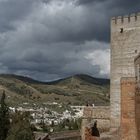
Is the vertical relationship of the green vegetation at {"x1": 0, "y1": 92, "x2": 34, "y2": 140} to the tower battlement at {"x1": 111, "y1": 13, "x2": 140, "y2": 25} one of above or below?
below

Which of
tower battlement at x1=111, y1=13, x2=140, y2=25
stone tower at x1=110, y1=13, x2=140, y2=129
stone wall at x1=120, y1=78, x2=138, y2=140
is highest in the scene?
tower battlement at x1=111, y1=13, x2=140, y2=25

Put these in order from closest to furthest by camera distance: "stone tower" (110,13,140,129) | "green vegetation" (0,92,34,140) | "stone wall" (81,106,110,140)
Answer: "stone tower" (110,13,140,129), "stone wall" (81,106,110,140), "green vegetation" (0,92,34,140)

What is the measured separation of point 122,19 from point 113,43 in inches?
99.0

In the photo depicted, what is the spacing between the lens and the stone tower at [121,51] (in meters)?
39.2

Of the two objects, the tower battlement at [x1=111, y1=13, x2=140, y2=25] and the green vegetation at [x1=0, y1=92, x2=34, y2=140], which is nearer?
the tower battlement at [x1=111, y1=13, x2=140, y2=25]

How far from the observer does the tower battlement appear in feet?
131

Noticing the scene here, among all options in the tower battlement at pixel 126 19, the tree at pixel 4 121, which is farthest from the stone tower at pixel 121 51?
the tree at pixel 4 121

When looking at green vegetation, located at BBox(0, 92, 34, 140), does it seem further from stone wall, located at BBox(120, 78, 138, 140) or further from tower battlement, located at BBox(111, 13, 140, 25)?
stone wall, located at BBox(120, 78, 138, 140)

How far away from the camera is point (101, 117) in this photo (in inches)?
1719

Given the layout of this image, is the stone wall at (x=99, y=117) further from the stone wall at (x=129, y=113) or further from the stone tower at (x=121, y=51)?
the stone wall at (x=129, y=113)

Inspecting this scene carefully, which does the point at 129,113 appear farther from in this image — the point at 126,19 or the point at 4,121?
the point at 4,121

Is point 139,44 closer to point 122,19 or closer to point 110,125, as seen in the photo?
point 122,19

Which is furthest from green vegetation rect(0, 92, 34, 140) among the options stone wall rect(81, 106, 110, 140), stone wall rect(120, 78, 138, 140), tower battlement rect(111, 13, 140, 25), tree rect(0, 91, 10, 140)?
stone wall rect(120, 78, 138, 140)

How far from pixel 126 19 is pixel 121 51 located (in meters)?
3.24
